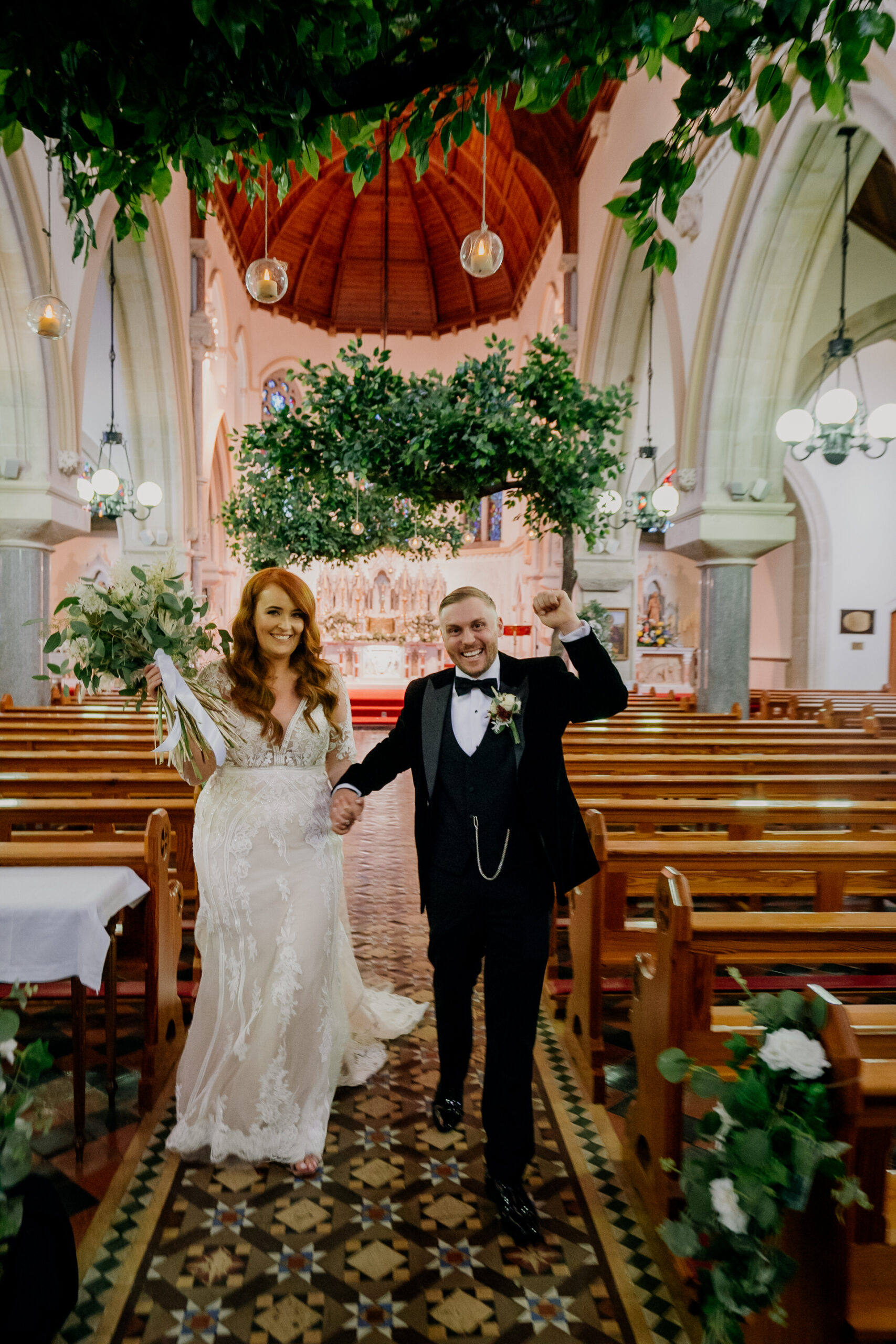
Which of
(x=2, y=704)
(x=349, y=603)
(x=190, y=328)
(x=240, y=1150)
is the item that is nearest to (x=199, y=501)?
(x=190, y=328)

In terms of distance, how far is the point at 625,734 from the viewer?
640 cm

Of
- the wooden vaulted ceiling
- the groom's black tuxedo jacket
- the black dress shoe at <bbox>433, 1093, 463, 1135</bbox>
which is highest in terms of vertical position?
the wooden vaulted ceiling

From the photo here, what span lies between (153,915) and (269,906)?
48cm

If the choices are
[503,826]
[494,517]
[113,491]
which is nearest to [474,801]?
[503,826]

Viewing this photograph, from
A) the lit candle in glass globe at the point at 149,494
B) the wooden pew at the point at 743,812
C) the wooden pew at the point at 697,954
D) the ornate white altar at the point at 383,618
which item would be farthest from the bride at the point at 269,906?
the ornate white altar at the point at 383,618

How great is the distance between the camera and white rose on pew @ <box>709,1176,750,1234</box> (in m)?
1.39

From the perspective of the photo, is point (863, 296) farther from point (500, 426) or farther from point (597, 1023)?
point (597, 1023)

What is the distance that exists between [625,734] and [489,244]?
362 centimetres

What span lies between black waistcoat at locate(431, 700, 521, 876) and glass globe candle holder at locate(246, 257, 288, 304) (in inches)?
207

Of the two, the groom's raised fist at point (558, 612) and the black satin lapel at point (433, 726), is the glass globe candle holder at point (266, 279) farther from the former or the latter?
the groom's raised fist at point (558, 612)

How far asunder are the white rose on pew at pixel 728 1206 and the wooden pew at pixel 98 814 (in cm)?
231

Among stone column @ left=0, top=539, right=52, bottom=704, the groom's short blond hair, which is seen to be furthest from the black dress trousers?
stone column @ left=0, top=539, right=52, bottom=704

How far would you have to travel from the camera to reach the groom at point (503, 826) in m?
2.28

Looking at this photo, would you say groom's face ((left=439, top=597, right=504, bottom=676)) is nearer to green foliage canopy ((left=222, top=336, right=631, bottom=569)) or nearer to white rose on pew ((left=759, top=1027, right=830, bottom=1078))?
white rose on pew ((left=759, top=1027, right=830, bottom=1078))
